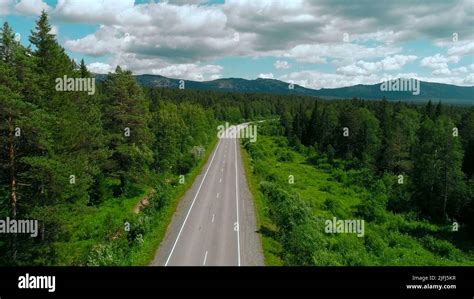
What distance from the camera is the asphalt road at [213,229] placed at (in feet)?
82.1

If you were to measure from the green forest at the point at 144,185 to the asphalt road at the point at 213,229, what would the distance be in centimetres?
106

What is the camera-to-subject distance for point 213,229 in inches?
1226

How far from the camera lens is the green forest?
2258 centimetres

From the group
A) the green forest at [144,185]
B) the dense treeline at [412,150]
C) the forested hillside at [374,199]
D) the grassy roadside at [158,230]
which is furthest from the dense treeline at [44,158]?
the dense treeline at [412,150]

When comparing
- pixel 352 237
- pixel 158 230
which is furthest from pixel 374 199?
pixel 158 230

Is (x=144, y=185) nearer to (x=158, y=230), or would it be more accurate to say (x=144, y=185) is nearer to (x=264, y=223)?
(x=158, y=230)

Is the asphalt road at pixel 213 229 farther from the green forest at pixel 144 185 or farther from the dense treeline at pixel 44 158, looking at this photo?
the dense treeline at pixel 44 158

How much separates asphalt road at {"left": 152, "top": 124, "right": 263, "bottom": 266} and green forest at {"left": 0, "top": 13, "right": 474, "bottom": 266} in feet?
3.49

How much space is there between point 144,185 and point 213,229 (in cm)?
1487

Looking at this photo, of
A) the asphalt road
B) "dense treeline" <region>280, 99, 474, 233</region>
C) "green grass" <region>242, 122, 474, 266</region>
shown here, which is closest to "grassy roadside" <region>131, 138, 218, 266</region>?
the asphalt road

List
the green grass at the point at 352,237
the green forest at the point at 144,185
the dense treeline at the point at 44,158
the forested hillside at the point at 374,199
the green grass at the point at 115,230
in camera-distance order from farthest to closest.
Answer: the forested hillside at the point at 374,199
the green grass at the point at 352,237
the green grass at the point at 115,230
the green forest at the point at 144,185
the dense treeline at the point at 44,158

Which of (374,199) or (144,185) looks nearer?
(144,185)

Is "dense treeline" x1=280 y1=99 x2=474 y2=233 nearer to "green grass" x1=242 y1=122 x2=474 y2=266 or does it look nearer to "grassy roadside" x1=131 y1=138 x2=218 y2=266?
"green grass" x1=242 y1=122 x2=474 y2=266
